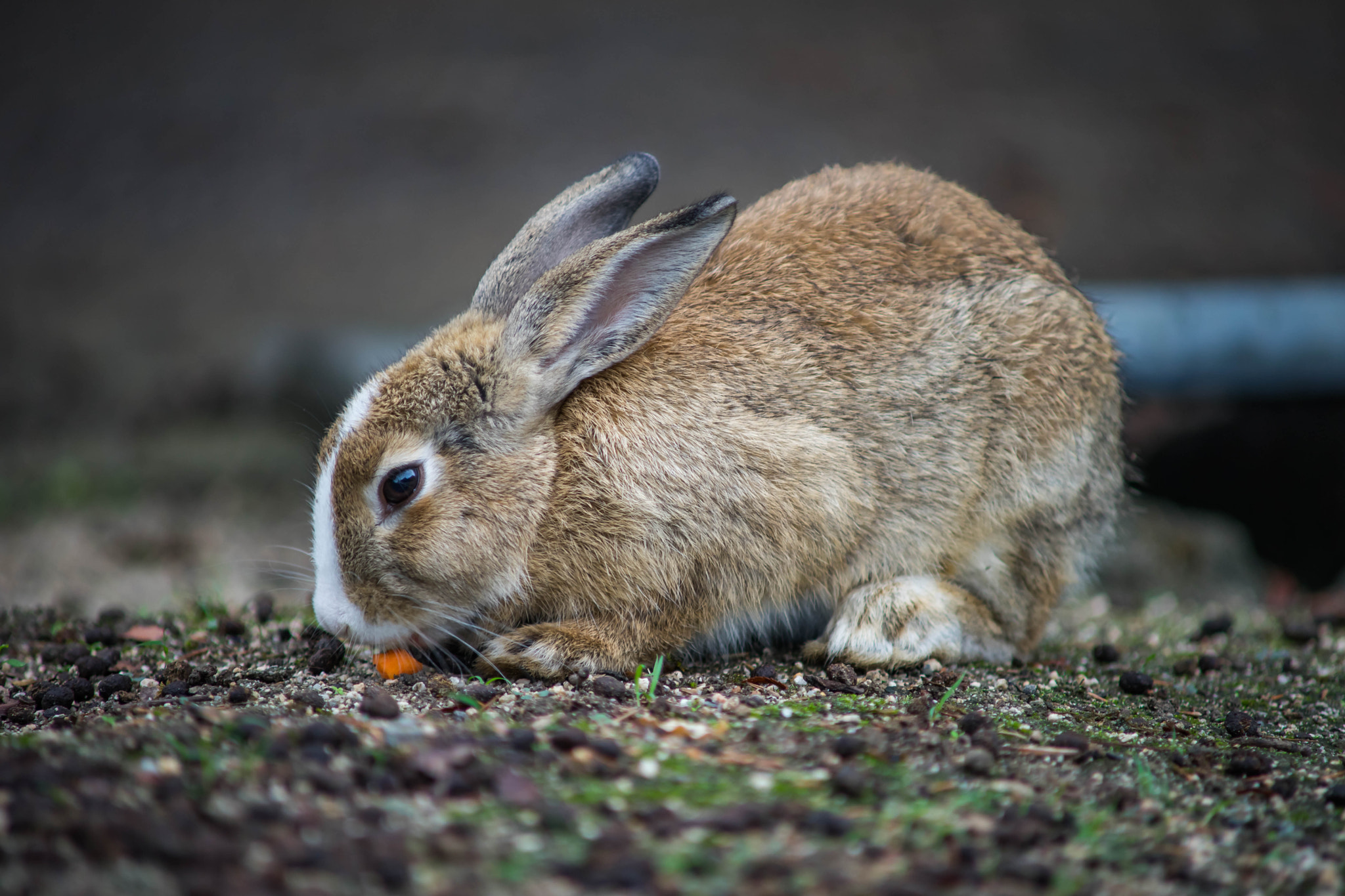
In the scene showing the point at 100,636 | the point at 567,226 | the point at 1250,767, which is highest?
the point at 567,226

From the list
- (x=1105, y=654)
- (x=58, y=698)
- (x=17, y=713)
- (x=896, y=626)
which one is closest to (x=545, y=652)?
(x=896, y=626)

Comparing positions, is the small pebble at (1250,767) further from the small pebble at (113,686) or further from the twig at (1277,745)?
the small pebble at (113,686)

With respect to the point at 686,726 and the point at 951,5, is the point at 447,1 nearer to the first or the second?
the point at 951,5

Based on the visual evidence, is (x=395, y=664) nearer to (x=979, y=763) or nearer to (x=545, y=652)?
(x=545, y=652)

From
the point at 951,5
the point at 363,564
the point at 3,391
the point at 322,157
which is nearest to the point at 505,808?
the point at 363,564

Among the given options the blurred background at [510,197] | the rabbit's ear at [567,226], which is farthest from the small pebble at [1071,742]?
the blurred background at [510,197]

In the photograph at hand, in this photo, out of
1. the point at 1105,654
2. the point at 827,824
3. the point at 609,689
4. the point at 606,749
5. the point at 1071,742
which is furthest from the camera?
the point at 1105,654

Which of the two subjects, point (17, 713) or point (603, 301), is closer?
point (17, 713)
